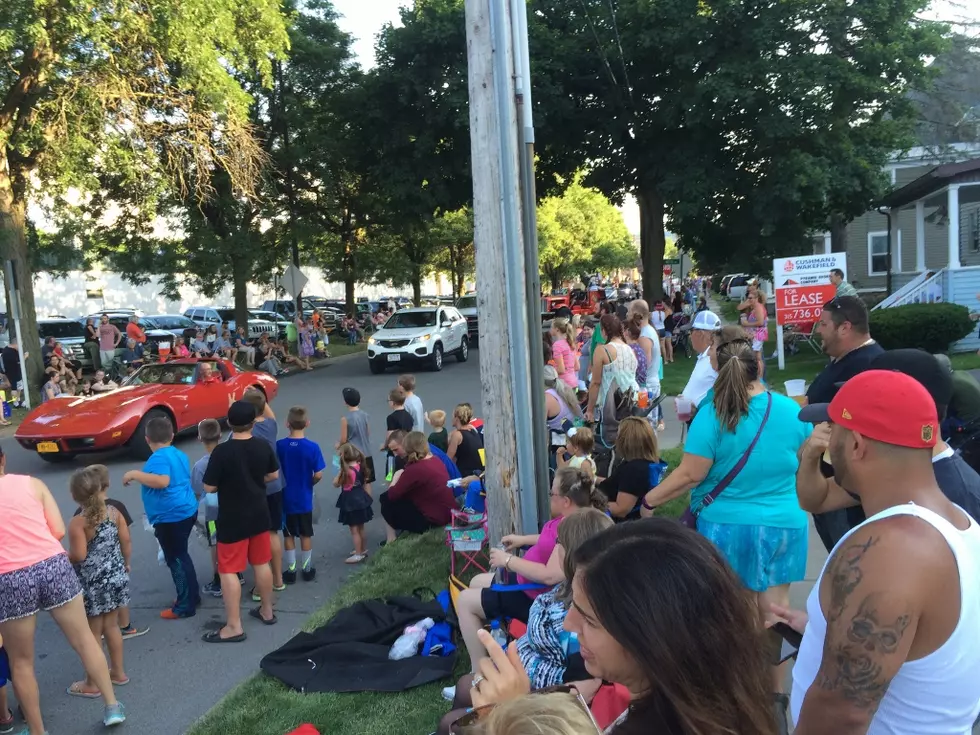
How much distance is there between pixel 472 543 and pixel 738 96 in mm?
16626

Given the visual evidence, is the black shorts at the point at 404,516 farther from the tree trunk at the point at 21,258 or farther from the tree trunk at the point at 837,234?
the tree trunk at the point at 837,234

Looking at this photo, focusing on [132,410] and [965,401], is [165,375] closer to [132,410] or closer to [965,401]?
[132,410]

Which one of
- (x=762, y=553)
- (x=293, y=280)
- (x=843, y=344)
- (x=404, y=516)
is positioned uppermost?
(x=293, y=280)

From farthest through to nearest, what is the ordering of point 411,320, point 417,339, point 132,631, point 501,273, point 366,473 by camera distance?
point 411,320 < point 417,339 < point 366,473 < point 132,631 < point 501,273

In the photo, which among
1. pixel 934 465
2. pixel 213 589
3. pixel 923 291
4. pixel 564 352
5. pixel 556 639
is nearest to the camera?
→ pixel 934 465

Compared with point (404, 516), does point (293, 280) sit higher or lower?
higher

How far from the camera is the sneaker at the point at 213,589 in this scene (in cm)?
641

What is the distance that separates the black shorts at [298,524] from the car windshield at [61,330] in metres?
21.3

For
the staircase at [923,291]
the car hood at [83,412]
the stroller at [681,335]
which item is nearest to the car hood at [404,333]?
the stroller at [681,335]

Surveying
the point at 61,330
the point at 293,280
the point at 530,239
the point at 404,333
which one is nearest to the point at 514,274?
the point at 530,239

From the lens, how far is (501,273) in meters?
4.88

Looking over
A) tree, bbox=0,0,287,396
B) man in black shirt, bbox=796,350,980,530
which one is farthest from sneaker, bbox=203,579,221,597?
tree, bbox=0,0,287,396

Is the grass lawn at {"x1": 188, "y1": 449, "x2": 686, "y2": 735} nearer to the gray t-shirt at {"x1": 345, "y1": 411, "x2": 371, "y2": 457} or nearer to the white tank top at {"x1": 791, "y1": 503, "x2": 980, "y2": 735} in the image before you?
the white tank top at {"x1": 791, "y1": 503, "x2": 980, "y2": 735}

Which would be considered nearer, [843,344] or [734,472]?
[734,472]
